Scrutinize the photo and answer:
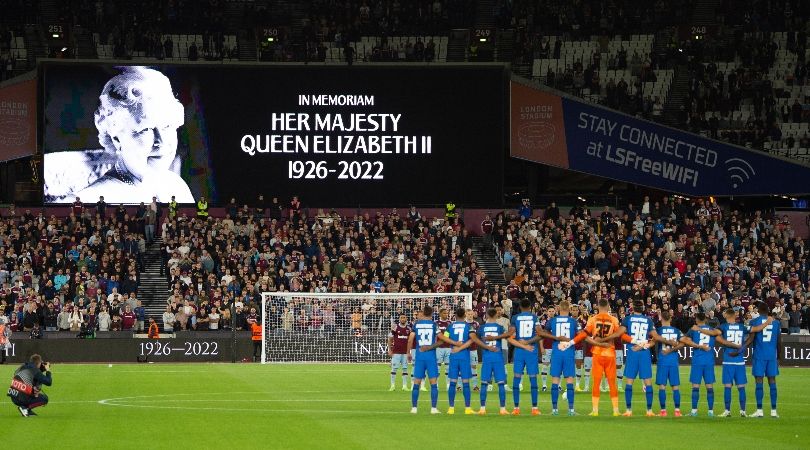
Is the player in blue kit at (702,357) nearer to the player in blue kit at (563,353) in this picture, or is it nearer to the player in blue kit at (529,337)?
the player in blue kit at (563,353)

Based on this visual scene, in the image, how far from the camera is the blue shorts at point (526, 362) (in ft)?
83.7

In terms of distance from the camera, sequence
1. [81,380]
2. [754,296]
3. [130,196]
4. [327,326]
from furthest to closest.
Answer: [130,196] < [754,296] < [327,326] < [81,380]

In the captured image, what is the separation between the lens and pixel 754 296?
47.6 meters

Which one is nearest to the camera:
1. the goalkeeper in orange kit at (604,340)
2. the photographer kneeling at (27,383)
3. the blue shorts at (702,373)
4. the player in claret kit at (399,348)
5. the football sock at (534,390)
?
the photographer kneeling at (27,383)

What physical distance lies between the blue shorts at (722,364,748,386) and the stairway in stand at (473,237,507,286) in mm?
24810

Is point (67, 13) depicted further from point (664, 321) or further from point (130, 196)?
point (664, 321)

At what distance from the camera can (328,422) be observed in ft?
79.3

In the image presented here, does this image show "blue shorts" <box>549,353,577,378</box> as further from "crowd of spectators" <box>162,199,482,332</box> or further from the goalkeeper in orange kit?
"crowd of spectators" <box>162,199,482,332</box>

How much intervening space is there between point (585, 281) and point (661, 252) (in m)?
3.81

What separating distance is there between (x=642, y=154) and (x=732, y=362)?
28.4 meters

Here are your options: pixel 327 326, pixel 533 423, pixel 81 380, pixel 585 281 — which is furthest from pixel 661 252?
pixel 533 423

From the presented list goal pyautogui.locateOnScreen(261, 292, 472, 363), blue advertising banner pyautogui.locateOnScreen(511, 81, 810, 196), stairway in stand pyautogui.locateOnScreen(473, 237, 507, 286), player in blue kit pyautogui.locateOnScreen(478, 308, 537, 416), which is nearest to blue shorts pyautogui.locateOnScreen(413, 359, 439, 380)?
player in blue kit pyautogui.locateOnScreen(478, 308, 537, 416)

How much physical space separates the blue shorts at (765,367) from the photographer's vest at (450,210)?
26330mm

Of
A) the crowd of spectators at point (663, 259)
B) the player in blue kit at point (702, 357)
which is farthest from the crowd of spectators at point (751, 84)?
the player in blue kit at point (702, 357)
